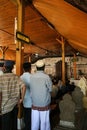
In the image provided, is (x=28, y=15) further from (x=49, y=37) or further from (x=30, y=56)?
(x=30, y=56)

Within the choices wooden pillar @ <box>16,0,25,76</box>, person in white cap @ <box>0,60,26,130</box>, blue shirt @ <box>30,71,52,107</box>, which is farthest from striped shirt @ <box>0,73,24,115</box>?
wooden pillar @ <box>16,0,25,76</box>

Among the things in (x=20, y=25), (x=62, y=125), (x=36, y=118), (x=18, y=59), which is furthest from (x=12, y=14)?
(x=62, y=125)

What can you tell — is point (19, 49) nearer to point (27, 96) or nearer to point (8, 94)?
point (27, 96)

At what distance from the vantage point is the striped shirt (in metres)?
2.99

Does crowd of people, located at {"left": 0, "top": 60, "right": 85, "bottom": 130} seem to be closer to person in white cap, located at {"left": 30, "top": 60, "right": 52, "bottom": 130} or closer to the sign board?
person in white cap, located at {"left": 30, "top": 60, "right": 52, "bottom": 130}

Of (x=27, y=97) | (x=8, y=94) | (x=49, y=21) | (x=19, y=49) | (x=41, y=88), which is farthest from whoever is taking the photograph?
(x=49, y=21)

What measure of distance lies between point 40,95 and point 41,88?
0.13 meters

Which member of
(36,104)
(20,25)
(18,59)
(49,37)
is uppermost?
(49,37)

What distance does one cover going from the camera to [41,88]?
338 cm

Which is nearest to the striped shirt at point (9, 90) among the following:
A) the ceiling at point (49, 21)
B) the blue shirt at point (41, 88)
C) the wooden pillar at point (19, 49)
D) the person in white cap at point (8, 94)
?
the person in white cap at point (8, 94)

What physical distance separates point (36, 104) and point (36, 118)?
28 cm

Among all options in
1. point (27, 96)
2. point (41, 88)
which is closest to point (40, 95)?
point (41, 88)

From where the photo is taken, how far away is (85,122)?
3652 millimetres

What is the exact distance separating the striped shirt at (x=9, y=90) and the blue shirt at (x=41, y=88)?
333 millimetres
